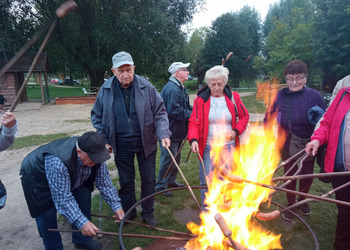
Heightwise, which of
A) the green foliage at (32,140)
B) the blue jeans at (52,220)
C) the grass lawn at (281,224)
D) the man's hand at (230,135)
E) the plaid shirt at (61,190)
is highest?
the man's hand at (230,135)

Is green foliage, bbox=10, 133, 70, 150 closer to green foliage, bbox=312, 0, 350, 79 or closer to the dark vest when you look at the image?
the dark vest

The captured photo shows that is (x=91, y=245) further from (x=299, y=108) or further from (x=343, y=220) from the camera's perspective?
(x=299, y=108)

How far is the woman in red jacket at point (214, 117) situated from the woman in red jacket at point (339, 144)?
98 centimetres

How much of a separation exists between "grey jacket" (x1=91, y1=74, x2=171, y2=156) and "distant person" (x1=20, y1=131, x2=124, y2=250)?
581 millimetres

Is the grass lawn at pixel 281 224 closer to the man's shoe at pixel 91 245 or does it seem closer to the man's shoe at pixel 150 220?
the man's shoe at pixel 150 220

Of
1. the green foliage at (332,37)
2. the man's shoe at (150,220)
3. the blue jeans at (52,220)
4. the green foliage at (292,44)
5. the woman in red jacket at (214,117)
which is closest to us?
the blue jeans at (52,220)

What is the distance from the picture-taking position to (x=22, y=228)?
3391mm

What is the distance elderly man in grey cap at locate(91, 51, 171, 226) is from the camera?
117 inches

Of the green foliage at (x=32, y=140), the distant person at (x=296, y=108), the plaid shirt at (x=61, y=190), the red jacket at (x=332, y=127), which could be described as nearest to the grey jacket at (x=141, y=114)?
the plaid shirt at (x=61, y=190)

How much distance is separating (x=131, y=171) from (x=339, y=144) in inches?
88.5

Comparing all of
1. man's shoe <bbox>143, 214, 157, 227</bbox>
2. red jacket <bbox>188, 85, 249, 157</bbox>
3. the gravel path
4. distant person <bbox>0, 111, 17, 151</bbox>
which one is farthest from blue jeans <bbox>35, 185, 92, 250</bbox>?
red jacket <bbox>188, 85, 249, 157</bbox>

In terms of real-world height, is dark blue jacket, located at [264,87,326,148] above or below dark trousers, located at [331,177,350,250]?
above

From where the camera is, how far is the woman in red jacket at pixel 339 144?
2.20 metres

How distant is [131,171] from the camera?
3.22 meters
